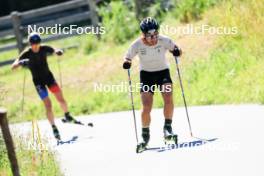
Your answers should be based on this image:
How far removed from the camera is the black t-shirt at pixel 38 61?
50.1ft

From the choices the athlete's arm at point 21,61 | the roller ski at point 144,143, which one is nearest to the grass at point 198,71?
the athlete's arm at point 21,61

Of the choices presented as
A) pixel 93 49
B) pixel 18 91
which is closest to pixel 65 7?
pixel 93 49

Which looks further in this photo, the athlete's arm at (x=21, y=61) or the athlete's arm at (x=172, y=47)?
the athlete's arm at (x=21, y=61)

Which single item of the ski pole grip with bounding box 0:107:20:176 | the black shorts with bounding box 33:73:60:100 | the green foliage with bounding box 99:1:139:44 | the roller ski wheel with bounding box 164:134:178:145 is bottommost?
the roller ski wheel with bounding box 164:134:178:145

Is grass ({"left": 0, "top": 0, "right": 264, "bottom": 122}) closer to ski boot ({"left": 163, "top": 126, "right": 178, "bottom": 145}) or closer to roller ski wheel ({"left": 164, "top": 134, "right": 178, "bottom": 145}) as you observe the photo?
roller ski wheel ({"left": 164, "top": 134, "right": 178, "bottom": 145})

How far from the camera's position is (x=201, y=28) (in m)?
19.4

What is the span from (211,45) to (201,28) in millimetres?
1345

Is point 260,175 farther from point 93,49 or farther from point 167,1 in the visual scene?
point 93,49

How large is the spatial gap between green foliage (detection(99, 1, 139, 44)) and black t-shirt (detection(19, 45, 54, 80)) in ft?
25.2

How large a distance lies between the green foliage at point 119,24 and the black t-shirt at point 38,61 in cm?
768

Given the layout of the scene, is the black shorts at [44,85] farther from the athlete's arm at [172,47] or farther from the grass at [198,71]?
the athlete's arm at [172,47]

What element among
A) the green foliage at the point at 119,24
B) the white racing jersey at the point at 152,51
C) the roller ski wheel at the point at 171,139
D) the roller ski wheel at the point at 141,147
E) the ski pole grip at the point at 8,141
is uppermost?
the green foliage at the point at 119,24

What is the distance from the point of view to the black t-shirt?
15266 millimetres

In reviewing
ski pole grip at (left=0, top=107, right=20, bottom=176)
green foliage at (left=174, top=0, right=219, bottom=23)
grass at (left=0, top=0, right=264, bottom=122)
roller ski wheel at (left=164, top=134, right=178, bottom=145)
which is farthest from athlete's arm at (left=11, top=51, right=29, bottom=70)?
ski pole grip at (left=0, top=107, right=20, bottom=176)
